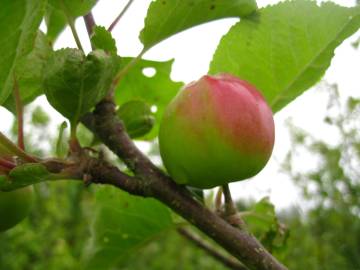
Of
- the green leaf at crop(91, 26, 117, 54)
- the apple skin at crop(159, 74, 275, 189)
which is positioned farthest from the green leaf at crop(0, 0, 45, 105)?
the apple skin at crop(159, 74, 275, 189)

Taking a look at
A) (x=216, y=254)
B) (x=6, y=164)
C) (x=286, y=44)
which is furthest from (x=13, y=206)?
(x=286, y=44)

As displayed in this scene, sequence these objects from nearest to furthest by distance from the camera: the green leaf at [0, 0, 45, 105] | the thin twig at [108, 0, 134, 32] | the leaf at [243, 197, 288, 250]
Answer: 1. the green leaf at [0, 0, 45, 105]
2. the thin twig at [108, 0, 134, 32]
3. the leaf at [243, 197, 288, 250]

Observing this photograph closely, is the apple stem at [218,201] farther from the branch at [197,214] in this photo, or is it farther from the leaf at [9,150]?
the leaf at [9,150]

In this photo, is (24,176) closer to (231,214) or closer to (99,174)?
(99,174)

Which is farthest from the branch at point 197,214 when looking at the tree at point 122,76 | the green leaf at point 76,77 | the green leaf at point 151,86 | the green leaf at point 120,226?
the green leaf at point 151,86

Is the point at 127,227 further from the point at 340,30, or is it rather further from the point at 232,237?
the point at 340,30

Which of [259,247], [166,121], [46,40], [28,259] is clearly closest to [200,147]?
[166,121]

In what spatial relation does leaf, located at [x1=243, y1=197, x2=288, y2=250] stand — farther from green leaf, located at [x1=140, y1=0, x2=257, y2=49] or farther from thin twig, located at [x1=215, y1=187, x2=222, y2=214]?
green leaf, located at [x1=140, y1=0, x2=257, y2=49]
